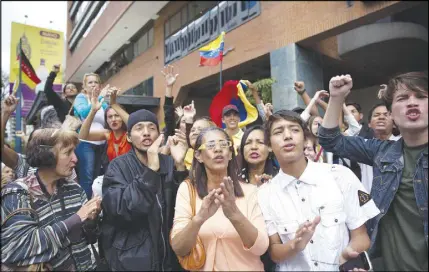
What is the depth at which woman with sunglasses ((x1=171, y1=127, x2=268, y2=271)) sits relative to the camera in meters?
1.96

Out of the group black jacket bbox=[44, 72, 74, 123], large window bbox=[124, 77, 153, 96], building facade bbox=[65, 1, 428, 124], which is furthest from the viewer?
large window bbox=[124, 77, 153, 96]

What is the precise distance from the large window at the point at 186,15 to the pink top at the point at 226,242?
42.7ft

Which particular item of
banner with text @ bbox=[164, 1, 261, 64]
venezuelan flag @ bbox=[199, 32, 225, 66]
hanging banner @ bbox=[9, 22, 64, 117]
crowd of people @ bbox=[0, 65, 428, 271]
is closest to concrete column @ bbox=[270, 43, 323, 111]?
banner with text @ bbox=[164, 1, 261, 64]

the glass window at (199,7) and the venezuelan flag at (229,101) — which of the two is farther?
the glass window at (199,7)

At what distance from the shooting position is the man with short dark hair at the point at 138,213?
238cm

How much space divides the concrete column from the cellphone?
8290 mm

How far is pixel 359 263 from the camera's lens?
1765 millimetres

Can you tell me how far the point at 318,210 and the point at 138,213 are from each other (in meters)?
1.17

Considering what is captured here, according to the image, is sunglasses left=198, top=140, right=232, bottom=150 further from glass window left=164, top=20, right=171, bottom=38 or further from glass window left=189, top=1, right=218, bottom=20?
glass window left=164, top=20, right=171, bottom=38

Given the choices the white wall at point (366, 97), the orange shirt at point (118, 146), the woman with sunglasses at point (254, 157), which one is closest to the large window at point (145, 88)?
the white wall at point (366, 97)

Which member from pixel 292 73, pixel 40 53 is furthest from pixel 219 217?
pixel 292 73

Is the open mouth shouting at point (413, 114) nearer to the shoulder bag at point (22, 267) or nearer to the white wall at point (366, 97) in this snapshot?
the shoulder bag at point (22, 267)

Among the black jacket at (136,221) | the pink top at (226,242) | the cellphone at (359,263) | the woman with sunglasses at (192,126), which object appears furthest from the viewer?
the woman with sunglasses at (192,126)

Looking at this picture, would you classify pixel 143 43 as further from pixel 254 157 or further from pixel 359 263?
pixel 359 263
